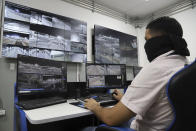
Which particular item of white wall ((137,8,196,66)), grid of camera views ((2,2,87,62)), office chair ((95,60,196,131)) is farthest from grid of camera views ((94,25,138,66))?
office chair ((95,60,196,131))

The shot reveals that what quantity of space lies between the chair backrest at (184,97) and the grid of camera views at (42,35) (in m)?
→ 2.03

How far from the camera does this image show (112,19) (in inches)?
136

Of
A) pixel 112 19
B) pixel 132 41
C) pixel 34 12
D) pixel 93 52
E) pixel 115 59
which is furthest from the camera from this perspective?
pixel 132 41

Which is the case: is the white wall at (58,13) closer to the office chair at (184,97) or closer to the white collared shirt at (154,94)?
the white collared shirt at (154,94)

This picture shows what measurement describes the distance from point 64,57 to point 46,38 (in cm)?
44

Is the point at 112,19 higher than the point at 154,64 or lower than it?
higher

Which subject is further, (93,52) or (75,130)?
(93,52)

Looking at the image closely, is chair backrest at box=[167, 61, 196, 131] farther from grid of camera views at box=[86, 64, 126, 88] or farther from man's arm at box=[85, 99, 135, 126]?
grid of camera views at box=[86, 64, 126, 88]

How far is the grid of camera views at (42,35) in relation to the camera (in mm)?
1973

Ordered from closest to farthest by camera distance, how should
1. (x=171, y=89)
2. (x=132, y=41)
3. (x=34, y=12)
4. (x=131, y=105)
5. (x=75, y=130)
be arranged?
(x=171, y=89)
(x=131, y=105)
(x=75, y=130)
(x=34, y=12)
(x=132, y=41)

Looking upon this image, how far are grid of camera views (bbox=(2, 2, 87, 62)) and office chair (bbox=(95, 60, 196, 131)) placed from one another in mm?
2031

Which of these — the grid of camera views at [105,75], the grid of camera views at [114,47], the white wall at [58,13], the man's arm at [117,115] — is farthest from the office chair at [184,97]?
the grid of camera views at [114,47]

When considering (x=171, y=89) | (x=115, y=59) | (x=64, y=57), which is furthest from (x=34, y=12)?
(x=171, y=89)

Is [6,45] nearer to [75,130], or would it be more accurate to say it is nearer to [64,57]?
[64,57]
